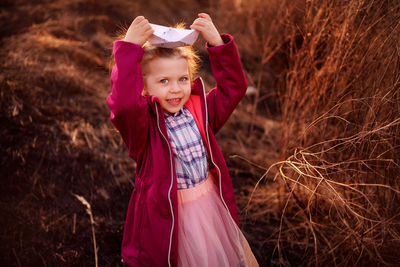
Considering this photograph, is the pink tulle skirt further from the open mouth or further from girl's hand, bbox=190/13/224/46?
girl's hand, bbox=190/13/224/46

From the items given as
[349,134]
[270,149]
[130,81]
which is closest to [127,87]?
[130,81]

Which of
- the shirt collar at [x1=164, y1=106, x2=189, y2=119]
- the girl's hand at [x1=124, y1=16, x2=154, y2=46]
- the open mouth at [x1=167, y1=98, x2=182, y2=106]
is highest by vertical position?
the girl's hand at [x1=124, y1=16, x2=154, y2=46]

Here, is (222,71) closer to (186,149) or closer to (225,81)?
(225,81)

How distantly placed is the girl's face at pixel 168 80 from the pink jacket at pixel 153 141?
0.14 ft

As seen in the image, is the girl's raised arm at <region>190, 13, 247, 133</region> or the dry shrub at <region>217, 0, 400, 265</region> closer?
the girl's raised arm at <region>190, 13, 247, 133</region>

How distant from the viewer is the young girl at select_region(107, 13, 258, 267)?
4.05 ft

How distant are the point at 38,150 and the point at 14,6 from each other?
8.73 feet

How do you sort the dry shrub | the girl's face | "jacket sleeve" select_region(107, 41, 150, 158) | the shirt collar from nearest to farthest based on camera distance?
1. "jacket sleeve" select_region(107, 41, 150, 158)
2. the girl's face
3. the shirt collar
4. the dry shrub

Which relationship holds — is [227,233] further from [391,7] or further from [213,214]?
[391,7]

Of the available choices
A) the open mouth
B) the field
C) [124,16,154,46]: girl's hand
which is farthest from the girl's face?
the field

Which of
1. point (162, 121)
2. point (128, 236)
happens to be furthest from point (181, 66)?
point (128, 236)

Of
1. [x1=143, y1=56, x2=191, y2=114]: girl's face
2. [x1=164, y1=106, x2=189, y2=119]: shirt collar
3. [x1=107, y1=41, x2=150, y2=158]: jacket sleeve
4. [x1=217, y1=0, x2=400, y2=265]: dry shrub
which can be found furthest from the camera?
[x1=217, y1=0, x2=400, y2=265]: dry shrub

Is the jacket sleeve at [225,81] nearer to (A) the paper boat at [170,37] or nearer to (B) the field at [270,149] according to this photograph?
(A) the paper boat at [170,37]

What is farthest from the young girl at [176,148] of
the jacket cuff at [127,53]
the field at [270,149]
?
the field at [270,149]
